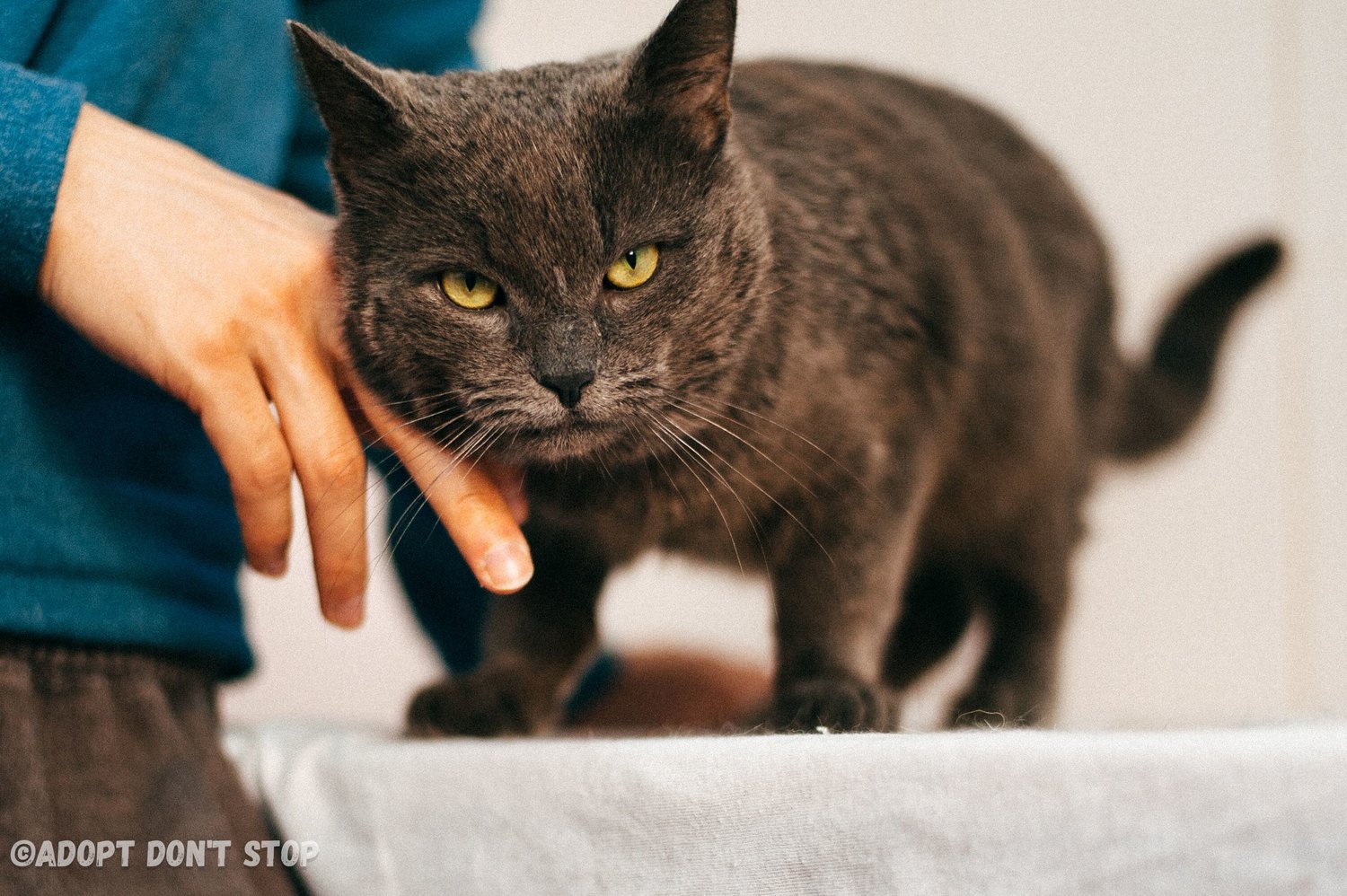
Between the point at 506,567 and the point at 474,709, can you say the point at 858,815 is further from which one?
the point at 474,709

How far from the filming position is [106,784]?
750 millimetres

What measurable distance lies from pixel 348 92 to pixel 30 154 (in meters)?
0.21

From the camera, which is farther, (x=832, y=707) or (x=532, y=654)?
(x=532, y=654)

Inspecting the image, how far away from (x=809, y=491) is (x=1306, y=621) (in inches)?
39.0

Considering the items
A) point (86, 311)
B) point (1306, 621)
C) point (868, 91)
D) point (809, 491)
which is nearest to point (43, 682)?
point (86, 311)

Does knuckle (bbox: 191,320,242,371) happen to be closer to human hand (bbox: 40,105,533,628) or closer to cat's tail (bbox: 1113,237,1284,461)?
human hand (bbox: 40,105,533,628)

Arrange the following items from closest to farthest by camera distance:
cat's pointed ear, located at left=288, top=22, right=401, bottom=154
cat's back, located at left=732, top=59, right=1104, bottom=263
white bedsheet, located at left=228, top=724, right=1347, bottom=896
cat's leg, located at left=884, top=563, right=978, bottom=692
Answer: white bedsheet, located at left=228, top=724, right=1347, bottom=896, cat's pointed ear, located at left=288, top=22, right=401, bottom=154, cat's back, located at left=732, top=59, right=1104, bottom=263, cat's leg, located at left=884, top=563, right=978, bottom=692

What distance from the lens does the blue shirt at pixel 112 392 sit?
694 mm

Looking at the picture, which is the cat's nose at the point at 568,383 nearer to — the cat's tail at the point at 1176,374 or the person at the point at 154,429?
the person at the point at 154,429

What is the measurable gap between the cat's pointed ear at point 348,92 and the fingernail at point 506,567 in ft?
0.97

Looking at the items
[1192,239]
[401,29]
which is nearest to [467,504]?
[401,29]

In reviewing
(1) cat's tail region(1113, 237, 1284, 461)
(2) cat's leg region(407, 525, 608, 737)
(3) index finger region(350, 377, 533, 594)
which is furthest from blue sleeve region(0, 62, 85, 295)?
(1) cat's tail region(1113, 237, 1284, 461)

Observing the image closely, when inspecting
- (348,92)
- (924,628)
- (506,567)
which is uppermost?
(348,92)

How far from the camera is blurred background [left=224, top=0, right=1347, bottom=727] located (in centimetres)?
138
